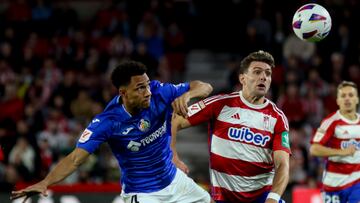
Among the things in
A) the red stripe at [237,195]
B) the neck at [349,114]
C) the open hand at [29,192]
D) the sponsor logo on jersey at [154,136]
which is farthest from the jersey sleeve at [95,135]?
the neck at [349,114]

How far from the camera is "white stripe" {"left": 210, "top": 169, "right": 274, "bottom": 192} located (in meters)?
7.55

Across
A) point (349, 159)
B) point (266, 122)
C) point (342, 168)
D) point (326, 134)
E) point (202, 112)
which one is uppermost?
point (202, 112)

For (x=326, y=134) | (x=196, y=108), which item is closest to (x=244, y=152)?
(x=196, y=108)

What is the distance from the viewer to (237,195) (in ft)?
24.8

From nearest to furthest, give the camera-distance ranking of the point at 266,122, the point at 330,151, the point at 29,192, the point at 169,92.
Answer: the point at 29,192
the point at 169,92
the point at 266,122
the point at 330,151

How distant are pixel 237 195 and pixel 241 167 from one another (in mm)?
271

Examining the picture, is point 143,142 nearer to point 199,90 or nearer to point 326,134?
point 199,90

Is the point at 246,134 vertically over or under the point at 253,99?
under

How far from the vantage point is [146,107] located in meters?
7.04

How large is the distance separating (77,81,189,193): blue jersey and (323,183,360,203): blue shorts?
3404 millimetres

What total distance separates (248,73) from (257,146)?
0.68m

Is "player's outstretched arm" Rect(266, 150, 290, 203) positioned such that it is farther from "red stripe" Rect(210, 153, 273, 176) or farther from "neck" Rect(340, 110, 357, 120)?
"neck" Rect(340, 110, 357, 120)

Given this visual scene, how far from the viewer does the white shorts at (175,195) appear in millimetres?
7117

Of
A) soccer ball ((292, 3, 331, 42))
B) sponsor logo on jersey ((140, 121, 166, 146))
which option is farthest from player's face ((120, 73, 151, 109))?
soccer ball ((292, 3, 331, 42))
